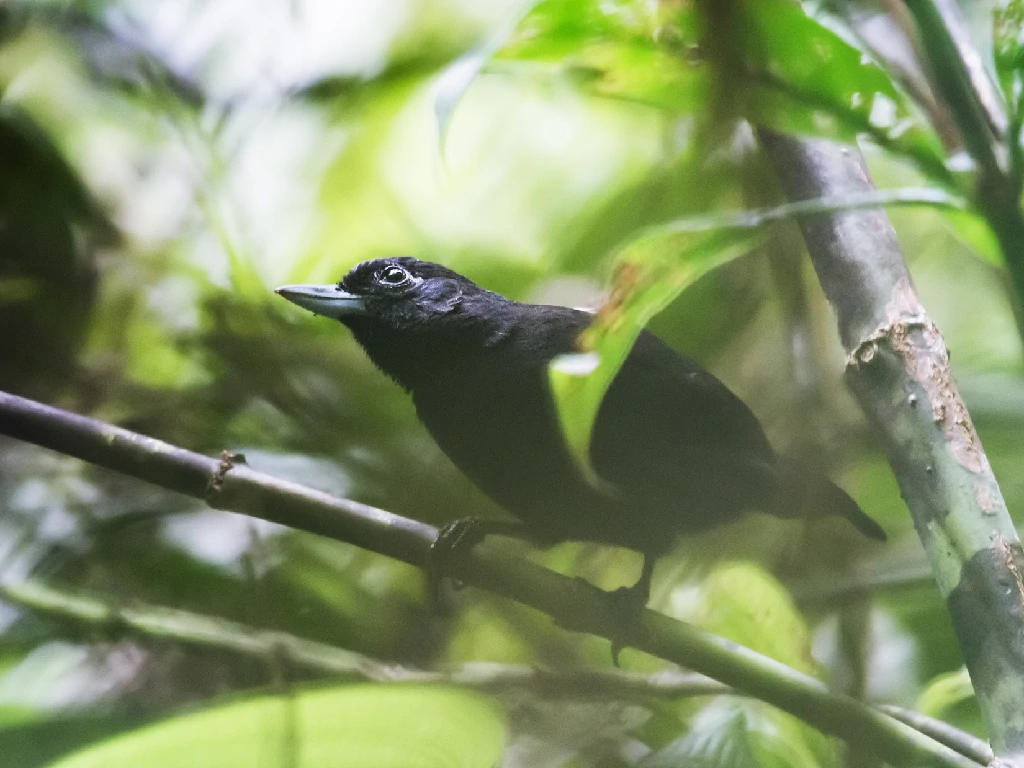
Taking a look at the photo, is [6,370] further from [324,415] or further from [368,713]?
[368,713]

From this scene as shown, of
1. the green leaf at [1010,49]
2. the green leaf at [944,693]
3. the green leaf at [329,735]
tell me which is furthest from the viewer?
the green leaf at [329,735]

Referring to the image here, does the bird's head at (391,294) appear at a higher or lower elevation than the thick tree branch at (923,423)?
lower

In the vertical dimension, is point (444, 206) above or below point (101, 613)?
above

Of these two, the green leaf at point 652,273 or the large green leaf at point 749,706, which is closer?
the green leaf at point 652,273

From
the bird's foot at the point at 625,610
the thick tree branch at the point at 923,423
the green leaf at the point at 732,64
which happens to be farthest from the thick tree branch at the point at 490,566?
the green leaf at the point at 732,64

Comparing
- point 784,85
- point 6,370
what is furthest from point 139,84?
point 784,85

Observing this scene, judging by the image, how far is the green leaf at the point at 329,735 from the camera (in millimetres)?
786

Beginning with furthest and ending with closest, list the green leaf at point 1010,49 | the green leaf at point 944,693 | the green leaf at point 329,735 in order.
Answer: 1. the green leaf at point 329,735
2. the green leaf at point 944,693
3. the green leaf at point 1010,49

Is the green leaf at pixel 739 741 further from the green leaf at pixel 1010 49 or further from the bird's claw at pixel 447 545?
the green leaf at pixel 1010 49

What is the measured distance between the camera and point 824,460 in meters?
0.74

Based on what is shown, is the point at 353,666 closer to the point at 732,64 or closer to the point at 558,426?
the point at 558,426

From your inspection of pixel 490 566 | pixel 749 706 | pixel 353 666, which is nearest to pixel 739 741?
pixel 749 706

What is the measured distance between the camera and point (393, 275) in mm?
883

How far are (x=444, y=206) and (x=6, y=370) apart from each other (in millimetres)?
522
